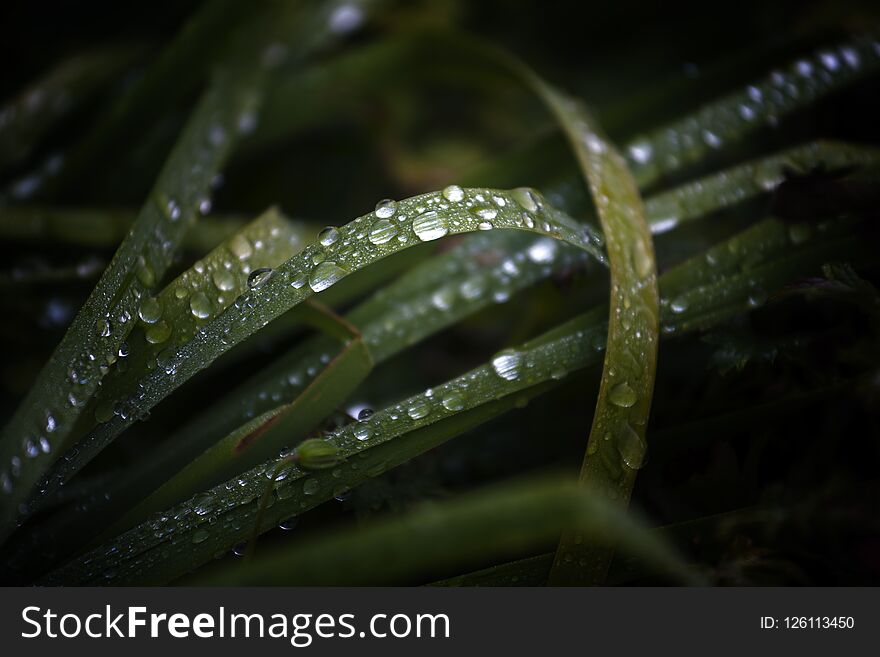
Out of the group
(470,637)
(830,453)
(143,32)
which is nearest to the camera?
(470,637)

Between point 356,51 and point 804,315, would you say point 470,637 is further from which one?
point 356,51

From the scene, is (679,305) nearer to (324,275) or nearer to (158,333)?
(324,275)

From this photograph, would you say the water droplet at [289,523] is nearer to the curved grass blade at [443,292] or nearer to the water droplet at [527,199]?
the curved grass blade at [443,292]

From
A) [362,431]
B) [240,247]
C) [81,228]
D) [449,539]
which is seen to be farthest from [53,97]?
[449,539]

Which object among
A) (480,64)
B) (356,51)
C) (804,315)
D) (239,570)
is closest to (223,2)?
(356,51)

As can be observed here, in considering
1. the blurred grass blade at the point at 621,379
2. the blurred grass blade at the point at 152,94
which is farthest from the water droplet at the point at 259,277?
the blurred grass blade at the point at 152,94

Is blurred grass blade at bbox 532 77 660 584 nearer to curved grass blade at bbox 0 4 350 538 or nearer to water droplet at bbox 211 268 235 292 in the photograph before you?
water droplet at bbox 211 268 235 292
